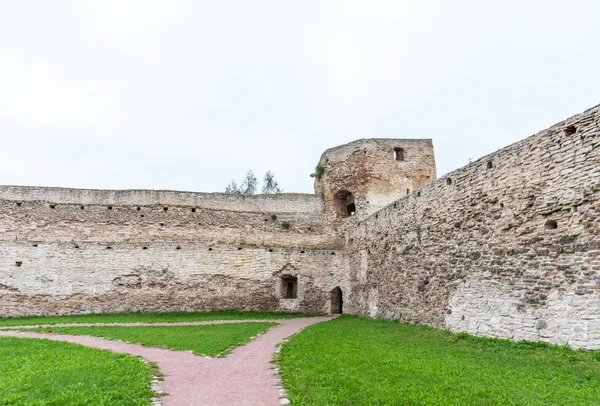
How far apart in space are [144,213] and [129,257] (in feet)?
9.98

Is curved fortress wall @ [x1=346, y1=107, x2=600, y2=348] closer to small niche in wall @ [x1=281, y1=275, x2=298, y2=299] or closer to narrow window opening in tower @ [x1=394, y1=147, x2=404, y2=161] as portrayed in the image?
small niche in wall @ [x1=281, y1=275, x2=298, y2=299]

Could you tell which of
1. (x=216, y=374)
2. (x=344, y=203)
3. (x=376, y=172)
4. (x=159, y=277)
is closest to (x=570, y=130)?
(x=216, y=374)

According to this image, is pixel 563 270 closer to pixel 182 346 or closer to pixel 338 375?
pixel 338 375

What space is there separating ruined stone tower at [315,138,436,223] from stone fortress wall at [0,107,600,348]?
72mm

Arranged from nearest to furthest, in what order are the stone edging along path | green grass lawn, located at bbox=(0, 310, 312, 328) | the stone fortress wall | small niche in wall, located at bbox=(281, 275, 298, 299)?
the stone edging along path, the stone fortress wall, green grass lawn, located at bbox=(0, 310, 312, 328), small niche in wall, located at bbox=(281, 275, 298, 299)

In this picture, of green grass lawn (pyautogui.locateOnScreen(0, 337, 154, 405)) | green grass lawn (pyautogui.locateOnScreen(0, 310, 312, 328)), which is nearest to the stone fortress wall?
green grass lawn (pyautogui.locateOnScreen(0, 310, 312, 328))

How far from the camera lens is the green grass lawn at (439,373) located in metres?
5.45

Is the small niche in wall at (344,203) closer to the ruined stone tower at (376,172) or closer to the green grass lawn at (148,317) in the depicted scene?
the ruined stone tower at (376,172)

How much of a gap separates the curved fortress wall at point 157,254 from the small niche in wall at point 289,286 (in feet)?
0.24

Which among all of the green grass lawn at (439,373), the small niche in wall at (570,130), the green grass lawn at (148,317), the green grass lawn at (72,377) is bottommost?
the green grass lawn at (72,377)

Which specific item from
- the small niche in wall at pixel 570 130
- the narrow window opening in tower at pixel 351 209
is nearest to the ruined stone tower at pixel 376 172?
the narrow window opening in tower at pixel 351 209

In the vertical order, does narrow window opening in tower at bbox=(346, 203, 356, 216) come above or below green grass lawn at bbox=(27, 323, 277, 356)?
above

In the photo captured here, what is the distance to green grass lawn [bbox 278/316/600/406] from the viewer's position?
17.9 ft

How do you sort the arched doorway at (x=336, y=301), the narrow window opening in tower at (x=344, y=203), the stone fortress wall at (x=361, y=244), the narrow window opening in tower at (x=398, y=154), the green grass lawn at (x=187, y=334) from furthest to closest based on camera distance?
the narrow window opening in tower at (x=344, y=203) < the narrow window opening in tower at (x=398, y=154) < the arched doorway at (x=336, y=301) < the green grass lawn at (x=187, y=334) < the stone fortress wall at (x=361, y=244)
